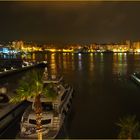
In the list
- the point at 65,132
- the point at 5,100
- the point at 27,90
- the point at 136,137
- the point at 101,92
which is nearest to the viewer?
the point at 136,137

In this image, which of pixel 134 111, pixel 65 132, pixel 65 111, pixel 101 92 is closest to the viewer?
pixel 65 132

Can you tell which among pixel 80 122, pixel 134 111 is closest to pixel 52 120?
pixel 80 122

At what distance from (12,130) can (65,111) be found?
3730 millimetres

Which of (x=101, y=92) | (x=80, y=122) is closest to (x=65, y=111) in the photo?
(x=80, y=122)

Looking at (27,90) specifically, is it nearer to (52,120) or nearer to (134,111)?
(52,120)

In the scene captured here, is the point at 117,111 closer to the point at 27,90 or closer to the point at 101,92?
the point at 101,92

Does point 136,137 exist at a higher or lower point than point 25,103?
higher

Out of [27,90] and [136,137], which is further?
[27,90]

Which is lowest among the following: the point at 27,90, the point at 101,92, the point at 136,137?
the point at 101,92

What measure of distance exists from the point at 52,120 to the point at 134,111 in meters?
9.74

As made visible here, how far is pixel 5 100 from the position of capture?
22.6m

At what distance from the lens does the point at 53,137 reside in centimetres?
1548

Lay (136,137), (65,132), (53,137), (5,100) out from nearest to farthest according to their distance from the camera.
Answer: (136,137)
(53,137)
(65,132)
(5,100)

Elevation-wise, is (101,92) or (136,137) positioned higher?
(136,137)
